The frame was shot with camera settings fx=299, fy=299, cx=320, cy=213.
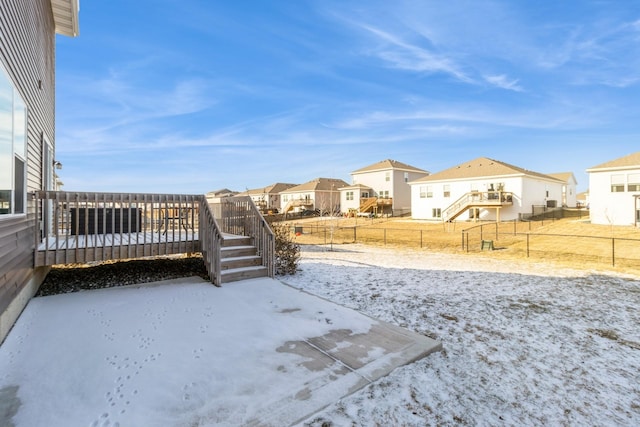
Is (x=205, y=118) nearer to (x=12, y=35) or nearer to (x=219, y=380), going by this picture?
(x=12, y=35)

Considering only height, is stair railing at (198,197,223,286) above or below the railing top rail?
below

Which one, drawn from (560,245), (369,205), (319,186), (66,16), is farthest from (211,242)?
(319,186)

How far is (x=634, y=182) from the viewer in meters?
20.2

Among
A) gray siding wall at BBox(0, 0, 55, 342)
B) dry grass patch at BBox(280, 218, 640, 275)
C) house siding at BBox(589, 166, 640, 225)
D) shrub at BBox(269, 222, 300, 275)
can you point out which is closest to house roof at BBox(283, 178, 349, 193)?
dry grass patch at BBox(280, 218, 640, 275)

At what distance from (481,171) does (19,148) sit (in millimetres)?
30116

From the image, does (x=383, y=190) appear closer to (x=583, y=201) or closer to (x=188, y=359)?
(x=188, y=359)

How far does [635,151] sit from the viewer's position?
72.4 feet

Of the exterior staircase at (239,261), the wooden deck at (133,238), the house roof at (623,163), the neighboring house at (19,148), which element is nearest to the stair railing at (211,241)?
the wooden deck at (133,238)

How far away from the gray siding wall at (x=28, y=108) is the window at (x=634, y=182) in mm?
30042

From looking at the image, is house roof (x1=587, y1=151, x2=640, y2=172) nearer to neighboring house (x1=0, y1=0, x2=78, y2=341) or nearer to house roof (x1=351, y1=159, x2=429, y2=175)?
house roof (x1=351, y1=159, x2=429, y2=175)

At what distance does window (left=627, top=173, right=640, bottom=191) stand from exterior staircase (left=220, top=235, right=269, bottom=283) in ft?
86.6

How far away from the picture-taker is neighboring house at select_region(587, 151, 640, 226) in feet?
66.1

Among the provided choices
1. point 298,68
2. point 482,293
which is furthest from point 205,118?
point 482,293

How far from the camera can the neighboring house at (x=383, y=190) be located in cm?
3581
